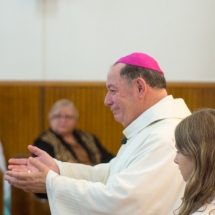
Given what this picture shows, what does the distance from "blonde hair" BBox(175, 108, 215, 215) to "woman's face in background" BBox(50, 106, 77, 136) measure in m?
3.29

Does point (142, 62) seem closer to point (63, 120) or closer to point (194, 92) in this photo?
point (63, 120)

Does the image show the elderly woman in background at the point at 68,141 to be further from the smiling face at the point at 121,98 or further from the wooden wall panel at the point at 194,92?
the smiling face at the point at 121,98

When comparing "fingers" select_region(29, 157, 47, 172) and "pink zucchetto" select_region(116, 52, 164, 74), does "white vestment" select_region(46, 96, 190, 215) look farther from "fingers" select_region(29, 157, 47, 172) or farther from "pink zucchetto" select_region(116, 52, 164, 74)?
"pink zucchetto" select_region(116, 52, 164, 74)

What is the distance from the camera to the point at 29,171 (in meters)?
2.62

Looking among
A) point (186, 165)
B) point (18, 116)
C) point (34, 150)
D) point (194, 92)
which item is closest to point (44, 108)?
point (18, 116)

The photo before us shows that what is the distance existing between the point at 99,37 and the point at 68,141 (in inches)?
64.0

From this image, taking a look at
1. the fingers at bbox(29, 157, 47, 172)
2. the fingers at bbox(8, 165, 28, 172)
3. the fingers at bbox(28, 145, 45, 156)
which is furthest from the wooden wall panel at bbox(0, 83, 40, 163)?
the fingers at bbox(29, 157, 47, 172)

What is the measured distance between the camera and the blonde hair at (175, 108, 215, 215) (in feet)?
6.07

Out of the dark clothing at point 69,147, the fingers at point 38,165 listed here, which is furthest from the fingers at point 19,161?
the dark clothing at point 69,147

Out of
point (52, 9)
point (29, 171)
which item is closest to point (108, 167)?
point (29, 171)

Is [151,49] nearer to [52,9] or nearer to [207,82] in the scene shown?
[207,82]

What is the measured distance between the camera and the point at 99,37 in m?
6.09

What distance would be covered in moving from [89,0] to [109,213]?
4199 millimetres

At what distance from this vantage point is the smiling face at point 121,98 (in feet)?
8.83
